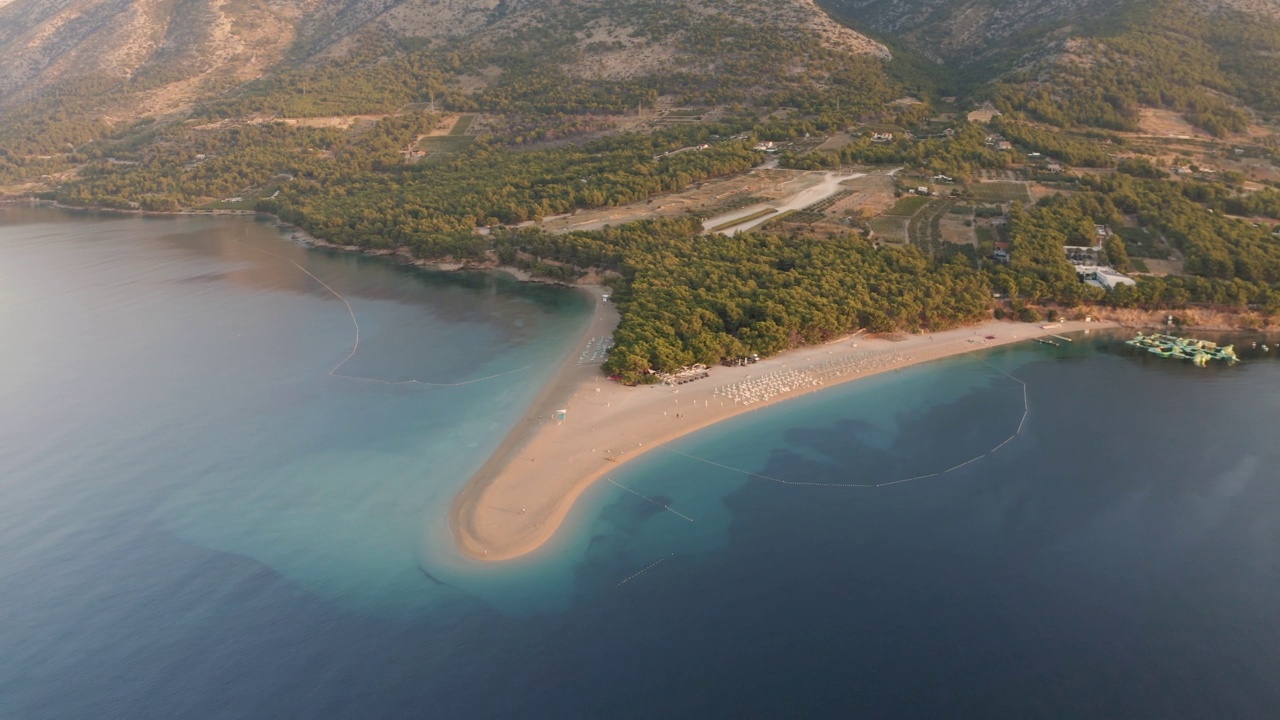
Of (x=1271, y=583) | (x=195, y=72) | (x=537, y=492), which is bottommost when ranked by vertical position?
(x=1271, y=583)

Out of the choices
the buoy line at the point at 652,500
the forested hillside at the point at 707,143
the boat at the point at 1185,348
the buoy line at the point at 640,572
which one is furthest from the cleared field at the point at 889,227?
the buoy line at the point at 640,572

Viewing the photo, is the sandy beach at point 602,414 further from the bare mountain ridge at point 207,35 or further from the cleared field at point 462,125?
the bare mountain ridge at point 207,35

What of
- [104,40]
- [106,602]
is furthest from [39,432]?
[104,40]

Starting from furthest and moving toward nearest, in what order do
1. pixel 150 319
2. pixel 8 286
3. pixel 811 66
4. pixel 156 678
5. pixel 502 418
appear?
pixel 811 66 → pixel 8 286 → pixel 150 319 → pixel 502 418 → pixel 156 678

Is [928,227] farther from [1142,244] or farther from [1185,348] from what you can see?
[1185,348]

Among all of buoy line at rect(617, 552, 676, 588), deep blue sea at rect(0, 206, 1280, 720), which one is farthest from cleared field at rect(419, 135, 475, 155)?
buoy line at rect(617, 552, 676, 588)

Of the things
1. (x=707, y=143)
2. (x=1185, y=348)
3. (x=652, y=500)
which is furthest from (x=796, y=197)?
(x=652, y=500)

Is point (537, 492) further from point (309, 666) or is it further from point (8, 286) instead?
point (8, 286)
